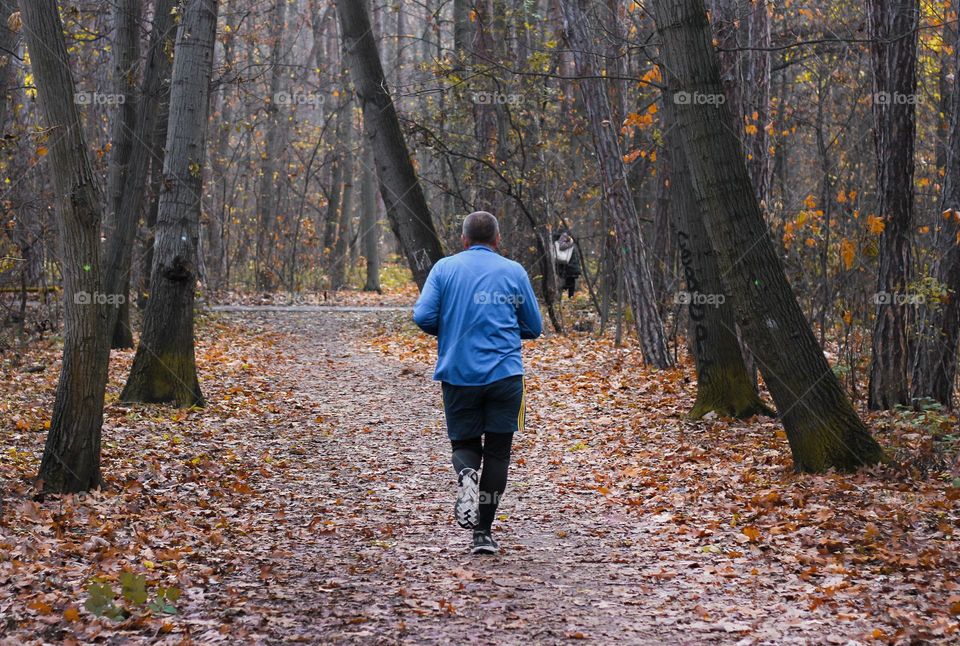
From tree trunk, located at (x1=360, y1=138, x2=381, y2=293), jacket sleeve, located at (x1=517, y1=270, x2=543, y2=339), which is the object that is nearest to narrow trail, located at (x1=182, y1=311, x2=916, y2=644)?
jacket sleeve, located at (x1=517, y1=270, x2=543, y2=339)

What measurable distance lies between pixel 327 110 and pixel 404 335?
1798 centimetres

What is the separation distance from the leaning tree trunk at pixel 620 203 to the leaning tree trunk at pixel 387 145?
3380 millimetres

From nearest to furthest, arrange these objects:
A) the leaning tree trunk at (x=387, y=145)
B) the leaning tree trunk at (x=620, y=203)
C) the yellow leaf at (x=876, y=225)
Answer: the yellow leaf at (x=876, y=225)
the leaning tree trunk at (x=620, y=203)
the leaning tree trunk at (x=387, y=145)

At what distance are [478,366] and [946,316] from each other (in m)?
6.11

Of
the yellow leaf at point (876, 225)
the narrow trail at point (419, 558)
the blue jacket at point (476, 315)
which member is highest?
the yellow leaf at point (876, 225)

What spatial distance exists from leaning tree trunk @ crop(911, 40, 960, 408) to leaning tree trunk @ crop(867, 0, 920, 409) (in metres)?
0.42

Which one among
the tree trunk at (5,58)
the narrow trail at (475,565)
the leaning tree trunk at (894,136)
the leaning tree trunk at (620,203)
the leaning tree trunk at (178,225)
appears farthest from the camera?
the tree trunk at (5,58)

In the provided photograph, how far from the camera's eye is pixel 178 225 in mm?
10773

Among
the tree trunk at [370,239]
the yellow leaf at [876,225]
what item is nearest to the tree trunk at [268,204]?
the tree trunk at [370,239]

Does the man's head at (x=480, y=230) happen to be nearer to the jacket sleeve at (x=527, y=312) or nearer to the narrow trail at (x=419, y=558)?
the jacket sleeve at (x=527, y=312)

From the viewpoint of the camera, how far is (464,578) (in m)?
5.52

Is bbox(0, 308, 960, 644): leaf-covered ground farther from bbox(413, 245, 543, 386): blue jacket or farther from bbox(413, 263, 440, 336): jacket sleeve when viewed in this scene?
bbox(413, 263, 440, 336): jacket sleeve

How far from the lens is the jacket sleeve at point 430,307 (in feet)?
19.6

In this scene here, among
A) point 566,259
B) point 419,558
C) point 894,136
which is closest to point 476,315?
point 419,558
